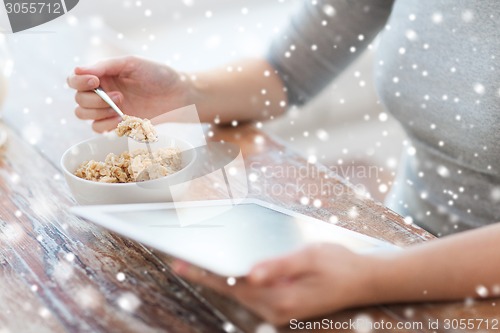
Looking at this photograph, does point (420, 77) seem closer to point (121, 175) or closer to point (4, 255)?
point (121, 175)

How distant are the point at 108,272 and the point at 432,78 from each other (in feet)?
1.85

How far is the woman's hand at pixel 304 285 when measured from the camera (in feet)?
1.67

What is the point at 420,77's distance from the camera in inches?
36.4

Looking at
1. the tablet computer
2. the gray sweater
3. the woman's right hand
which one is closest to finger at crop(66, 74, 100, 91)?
the woman's right hand

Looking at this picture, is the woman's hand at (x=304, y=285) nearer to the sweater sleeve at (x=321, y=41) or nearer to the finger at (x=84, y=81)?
the finger at (x=84, y=81)

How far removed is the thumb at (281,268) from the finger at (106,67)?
18.4 inches

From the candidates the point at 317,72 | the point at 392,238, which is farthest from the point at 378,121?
the point at 392,238

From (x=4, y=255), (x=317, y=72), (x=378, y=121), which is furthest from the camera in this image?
(x=378, y=121)

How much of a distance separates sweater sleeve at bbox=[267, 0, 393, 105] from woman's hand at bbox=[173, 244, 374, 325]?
596 mm

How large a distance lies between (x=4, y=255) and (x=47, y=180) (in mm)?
183

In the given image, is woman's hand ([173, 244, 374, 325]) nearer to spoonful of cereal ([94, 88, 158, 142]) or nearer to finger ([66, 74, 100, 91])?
spoonful of cereal ([94, 88, 158, 142])

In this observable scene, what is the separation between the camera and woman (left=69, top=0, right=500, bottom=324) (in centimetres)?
57

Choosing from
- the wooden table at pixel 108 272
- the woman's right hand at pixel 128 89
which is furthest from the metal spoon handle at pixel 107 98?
the wooden table at pixel 108 272

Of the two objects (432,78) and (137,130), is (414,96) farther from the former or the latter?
(137,130)
